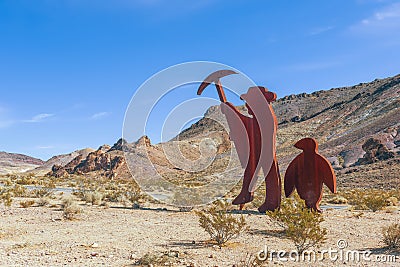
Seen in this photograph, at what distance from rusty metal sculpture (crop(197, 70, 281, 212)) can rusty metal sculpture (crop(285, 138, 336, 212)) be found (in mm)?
767

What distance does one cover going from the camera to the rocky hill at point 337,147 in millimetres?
49312

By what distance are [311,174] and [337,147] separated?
54.3 metres

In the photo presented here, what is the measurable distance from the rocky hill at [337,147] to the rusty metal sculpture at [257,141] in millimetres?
20476

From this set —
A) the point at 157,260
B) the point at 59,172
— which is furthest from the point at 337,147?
the point at 157,260

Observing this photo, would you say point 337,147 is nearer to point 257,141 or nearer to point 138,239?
point 257,141

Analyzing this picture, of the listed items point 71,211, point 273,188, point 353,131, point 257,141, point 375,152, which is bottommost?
point 71,211

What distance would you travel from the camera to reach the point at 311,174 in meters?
14.9

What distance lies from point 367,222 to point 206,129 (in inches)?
4338

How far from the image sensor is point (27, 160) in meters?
196

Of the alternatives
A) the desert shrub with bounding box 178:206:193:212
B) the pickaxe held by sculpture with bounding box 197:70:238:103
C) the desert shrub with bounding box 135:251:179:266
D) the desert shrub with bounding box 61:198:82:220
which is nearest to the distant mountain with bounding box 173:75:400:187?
the desert shrub with bounding box 178:206:193:212

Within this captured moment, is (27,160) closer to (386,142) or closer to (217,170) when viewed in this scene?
(217,170)

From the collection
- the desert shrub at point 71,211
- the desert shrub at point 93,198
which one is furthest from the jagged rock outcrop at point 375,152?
the desert shrub at point 71,211

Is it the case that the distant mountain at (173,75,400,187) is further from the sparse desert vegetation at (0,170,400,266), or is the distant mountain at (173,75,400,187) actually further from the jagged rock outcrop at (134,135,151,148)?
the sparse desert vegetation at (0,170,400,266)

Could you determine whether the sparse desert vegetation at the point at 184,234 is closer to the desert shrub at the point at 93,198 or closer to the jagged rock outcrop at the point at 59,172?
the desert shrub at the point at 93,198
